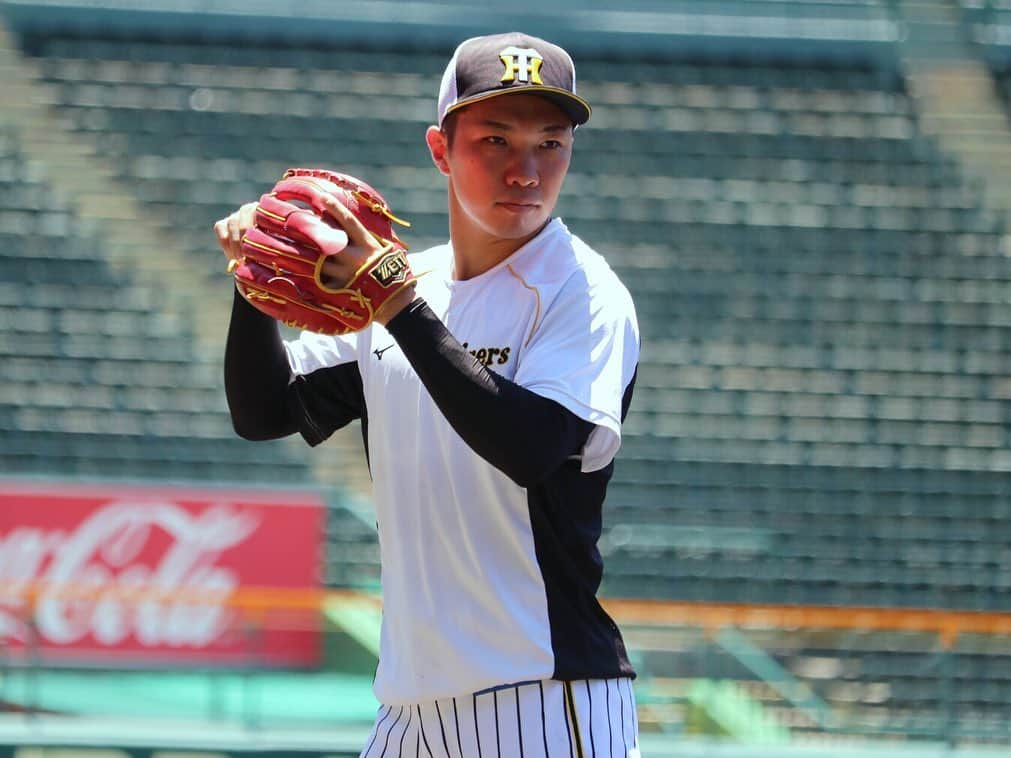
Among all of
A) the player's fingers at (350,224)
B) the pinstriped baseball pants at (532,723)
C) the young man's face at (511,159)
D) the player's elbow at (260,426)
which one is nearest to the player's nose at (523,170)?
the young man's face at (511,159)

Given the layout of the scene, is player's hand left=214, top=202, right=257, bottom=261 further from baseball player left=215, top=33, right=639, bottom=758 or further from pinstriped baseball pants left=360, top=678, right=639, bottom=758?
pinstriped baseball pants left=360, top=678, right=639, bottom=758

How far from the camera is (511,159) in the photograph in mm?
1933

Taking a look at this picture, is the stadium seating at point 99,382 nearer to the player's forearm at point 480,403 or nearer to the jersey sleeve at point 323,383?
the jersey sleeve at point 323,383

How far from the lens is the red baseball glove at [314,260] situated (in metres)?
1.78

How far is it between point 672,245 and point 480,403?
6657 millimetres

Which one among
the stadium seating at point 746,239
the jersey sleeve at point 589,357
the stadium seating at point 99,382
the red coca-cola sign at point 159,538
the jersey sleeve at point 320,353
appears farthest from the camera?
the stadium seating at point 746,239

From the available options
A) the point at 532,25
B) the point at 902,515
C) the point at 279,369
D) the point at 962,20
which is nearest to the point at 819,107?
the point at 962,20

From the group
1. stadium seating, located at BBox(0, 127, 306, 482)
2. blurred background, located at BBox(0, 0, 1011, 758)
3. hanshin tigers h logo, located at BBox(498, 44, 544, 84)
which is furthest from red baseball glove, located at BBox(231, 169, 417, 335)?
stadium seating, located at BBox(0, 127, 306, 482)

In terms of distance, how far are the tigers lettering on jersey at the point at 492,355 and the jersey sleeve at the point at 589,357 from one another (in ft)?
0.09

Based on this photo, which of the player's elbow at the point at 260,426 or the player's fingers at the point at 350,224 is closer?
the player's fingers at the point at 350,224

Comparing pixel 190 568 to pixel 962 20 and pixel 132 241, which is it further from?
pixel 962 20

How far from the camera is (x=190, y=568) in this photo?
22.3 ft

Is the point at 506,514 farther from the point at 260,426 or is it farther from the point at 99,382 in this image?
the point at 99,382

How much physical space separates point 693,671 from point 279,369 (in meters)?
3.19
